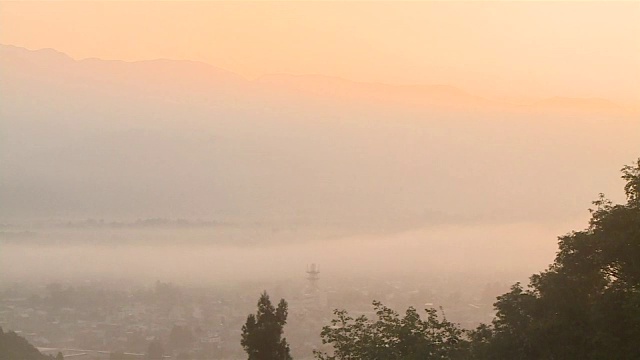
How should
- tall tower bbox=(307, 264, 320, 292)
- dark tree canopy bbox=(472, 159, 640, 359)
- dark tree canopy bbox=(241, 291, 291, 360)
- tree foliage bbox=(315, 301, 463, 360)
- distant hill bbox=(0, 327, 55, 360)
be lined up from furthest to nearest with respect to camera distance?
tall tower bbox=(307, 264, 320, 292)
distant hill bbox=(0, 327, 55, 360)
dark tree canopy bbox=(241, 291, 291, 360)
tree foliage bbox=(315, 301, 463, 360)
dark tree canopy bbox=(472, 159, 640, 359)

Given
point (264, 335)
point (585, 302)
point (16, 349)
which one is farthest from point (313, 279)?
point (585, 302)

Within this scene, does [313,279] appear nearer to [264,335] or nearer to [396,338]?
[264,335]

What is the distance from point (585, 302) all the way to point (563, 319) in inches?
23.6

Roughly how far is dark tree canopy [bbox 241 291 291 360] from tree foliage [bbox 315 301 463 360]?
1.72m

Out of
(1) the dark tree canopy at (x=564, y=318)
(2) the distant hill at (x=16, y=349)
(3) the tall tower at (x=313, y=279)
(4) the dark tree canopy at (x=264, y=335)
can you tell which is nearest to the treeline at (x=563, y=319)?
(1) the dark tree canopy at (x=564, y=318)

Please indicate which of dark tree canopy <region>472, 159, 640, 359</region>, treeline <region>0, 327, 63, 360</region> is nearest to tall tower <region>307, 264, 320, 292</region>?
treeline <region>0, 327, 63, 360</region>

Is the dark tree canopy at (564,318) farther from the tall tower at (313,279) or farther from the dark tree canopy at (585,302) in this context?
the tall tower at (313,279)

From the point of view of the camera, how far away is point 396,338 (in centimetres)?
1501

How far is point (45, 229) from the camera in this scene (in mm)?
125188

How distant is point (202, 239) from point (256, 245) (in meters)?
14.6

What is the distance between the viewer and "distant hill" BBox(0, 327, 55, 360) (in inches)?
1380

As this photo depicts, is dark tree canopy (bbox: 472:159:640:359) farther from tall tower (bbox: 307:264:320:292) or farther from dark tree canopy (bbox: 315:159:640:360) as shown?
tall tower (bbox: 307:264:320:292)

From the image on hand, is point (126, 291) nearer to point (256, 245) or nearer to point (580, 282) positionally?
point (256, 245)

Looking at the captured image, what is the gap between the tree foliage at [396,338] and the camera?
1464 centimetres
